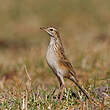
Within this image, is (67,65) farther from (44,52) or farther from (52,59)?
(44,52)

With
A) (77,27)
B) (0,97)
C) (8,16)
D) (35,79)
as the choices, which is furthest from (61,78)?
(8,16)

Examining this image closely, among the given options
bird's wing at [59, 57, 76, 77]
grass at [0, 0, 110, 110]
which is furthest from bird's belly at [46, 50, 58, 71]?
grass at [0, 0, 110, 110]

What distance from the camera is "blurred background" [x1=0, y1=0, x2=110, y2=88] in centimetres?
874

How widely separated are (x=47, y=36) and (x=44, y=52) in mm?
5014

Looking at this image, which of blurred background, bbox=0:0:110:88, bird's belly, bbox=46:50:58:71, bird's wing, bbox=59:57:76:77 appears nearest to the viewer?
bird's belly, bbox=46:50:58:71

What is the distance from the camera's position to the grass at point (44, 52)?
5406 mm

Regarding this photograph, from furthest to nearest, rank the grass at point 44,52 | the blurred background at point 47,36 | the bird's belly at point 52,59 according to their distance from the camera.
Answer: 1. the blurred background at point 47,36
2. the bird's belly at point 52,59
3. the grass at point 44,52

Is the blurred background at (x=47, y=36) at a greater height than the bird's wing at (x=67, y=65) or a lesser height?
greater

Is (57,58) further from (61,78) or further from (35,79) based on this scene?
(35,79)

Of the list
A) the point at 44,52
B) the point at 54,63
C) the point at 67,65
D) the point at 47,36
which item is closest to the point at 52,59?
the point at 54,63

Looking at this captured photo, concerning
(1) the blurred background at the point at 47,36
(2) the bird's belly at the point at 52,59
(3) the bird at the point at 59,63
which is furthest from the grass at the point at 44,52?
(2) the bird's belly at the point at 52,59

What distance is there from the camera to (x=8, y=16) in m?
17.2

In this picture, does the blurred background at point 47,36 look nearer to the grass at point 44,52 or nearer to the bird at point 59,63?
the grass at point 44,52

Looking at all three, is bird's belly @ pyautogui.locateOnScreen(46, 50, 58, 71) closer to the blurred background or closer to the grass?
the grass
